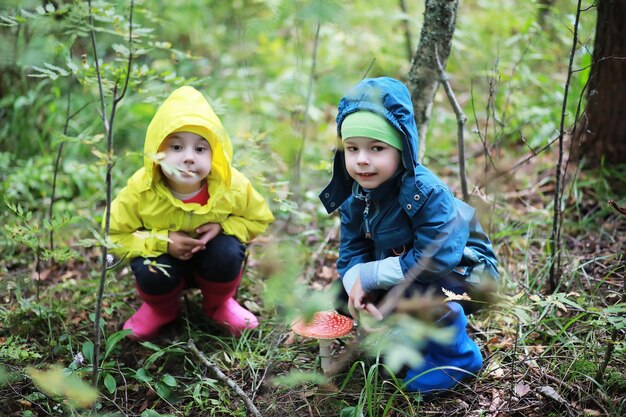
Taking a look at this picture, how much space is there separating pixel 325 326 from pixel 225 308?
0.75 meters

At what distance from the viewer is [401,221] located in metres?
2.35

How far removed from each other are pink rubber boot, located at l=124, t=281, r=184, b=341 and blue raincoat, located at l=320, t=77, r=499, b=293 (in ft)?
2.96

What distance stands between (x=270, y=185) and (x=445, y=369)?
46.5 inches

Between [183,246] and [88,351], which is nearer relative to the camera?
[88,351]

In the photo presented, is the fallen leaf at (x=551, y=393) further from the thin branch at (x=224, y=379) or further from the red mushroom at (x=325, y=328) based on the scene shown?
the thin branch at (x=224, y=379)

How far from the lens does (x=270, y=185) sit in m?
2.85

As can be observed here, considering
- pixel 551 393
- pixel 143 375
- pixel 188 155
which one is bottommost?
pixel 143 375

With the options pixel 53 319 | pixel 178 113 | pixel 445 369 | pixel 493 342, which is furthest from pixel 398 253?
pixel 53 319

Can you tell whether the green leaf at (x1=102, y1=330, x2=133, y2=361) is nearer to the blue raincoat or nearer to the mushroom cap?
the mushroom cap

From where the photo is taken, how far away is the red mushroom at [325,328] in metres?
2.28

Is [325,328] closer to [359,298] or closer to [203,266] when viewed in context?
[359,298]

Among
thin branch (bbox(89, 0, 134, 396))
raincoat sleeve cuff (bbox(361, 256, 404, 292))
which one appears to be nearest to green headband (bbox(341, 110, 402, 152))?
raincoat sleeve cuff (bbox(361, 256, 404, 292))

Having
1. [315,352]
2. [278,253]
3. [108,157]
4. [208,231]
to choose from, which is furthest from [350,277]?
[108,157]

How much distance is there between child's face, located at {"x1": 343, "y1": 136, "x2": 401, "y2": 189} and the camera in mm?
2252
